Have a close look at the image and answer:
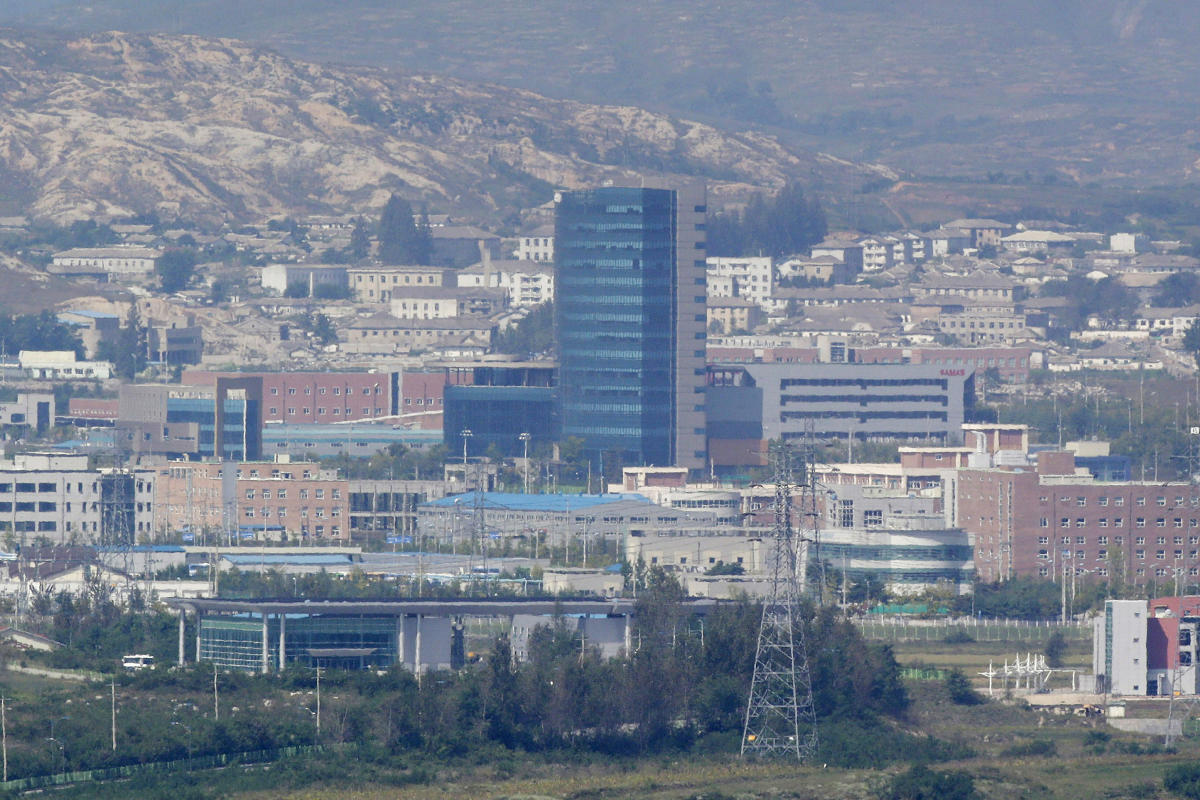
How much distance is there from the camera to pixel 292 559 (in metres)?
96.1

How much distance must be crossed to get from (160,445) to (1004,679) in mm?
57778

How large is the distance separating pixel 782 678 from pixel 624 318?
58.7 metres

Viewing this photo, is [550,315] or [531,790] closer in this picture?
[531,790]

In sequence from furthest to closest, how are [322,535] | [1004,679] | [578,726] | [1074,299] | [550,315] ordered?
[1074,299], [550,315], [322,535], [1004,679], [578,726]

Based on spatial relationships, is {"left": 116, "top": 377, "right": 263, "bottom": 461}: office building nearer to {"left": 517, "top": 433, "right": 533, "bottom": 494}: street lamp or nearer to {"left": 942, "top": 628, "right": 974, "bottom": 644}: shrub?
{"left": 517, "top": 433, "right": 533, "bottom": 494}: street lamp

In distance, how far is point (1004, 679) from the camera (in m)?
77.7

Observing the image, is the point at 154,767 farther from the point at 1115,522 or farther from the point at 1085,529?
the point at 1115,522

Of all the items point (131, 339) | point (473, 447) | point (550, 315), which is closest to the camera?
point (473, 447)

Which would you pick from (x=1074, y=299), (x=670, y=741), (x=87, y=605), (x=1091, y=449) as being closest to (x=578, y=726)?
(x=670, y=741)

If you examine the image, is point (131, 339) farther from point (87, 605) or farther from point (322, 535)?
point (87, 605)

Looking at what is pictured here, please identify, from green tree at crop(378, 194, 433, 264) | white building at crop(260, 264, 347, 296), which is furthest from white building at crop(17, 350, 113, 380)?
green tree at crop(378, 194, 433, 264)

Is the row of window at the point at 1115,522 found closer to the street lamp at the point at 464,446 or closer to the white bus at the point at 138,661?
the street lamp at the point at 464,446

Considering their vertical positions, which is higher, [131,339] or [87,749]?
[131,339]

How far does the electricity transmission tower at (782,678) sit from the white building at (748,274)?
382ft
